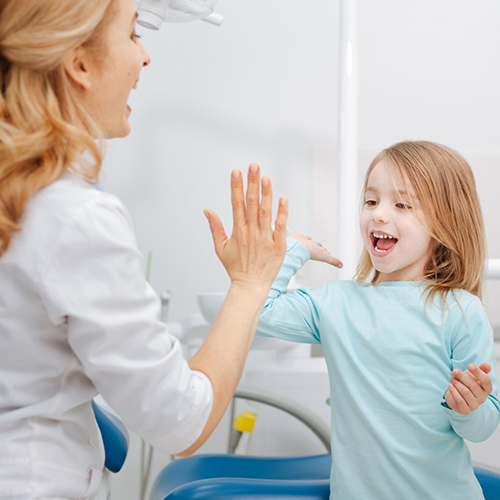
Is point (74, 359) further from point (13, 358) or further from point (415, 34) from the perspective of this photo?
point (415, 34)

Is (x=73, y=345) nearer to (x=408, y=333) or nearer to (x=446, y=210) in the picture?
(x=408, y=333)

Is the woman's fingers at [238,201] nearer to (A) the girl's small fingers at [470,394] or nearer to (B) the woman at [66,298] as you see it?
(B) the woman at [66,298]

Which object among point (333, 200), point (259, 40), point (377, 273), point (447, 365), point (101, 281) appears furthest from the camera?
point (259, 40)

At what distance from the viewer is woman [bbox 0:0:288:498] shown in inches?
18.9

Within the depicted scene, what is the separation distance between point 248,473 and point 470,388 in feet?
2.02

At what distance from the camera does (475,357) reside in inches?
31.5

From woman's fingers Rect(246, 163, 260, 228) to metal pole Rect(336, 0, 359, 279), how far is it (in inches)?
26.9

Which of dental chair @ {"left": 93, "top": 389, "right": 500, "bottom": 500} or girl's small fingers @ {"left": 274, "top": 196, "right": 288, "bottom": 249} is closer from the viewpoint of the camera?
girl's small fingers @ {"left": 274, "top": 196, "right": 288, "bottom": 249}

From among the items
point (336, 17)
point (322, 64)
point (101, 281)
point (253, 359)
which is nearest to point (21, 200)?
point (101, 281)

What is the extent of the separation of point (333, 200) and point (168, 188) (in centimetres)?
75

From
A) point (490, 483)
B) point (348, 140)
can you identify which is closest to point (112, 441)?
point (490, 483)

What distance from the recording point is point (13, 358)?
20.2 inches

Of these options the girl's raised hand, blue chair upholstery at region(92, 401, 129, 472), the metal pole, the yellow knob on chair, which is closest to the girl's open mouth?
the girl's raised hand

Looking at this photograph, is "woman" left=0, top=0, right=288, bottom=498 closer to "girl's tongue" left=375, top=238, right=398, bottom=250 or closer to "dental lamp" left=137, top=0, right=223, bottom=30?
"girl's tongue" left=375, top=238, right=398, bottom=250
